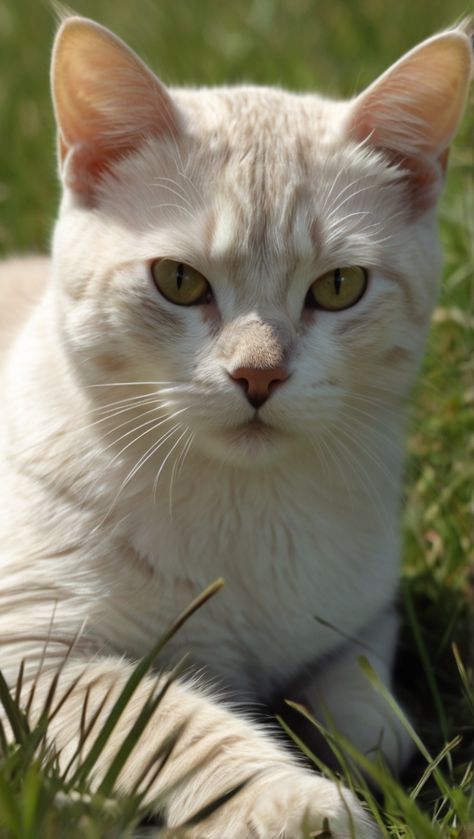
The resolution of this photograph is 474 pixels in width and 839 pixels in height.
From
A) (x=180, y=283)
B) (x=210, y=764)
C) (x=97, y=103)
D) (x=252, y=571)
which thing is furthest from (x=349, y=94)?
(x=210, y=764)

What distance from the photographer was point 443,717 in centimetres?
198

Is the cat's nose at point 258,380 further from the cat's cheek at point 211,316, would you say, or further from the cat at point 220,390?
the cat's cheek at point 211,316

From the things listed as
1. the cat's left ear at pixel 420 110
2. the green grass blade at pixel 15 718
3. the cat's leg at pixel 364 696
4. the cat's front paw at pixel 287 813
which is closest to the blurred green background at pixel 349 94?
the cat's leg at pixel 364 696

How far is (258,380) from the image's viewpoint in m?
1.70

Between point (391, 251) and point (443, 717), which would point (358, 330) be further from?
point (443, 717)

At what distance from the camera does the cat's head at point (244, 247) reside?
1.78 metres

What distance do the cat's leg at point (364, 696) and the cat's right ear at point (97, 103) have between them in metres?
1.03

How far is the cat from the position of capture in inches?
70.1

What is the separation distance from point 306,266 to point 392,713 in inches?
33.8

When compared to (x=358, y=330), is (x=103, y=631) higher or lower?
lower

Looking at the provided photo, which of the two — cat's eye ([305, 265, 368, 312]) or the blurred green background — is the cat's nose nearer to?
cat's eye ([305, 265, 368, 312])

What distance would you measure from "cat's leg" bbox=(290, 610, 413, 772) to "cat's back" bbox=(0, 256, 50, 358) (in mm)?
1056

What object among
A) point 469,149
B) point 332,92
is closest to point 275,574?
point 469,149

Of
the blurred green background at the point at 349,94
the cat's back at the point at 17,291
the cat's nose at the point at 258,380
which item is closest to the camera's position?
the cat's nose at the point at 258,380
